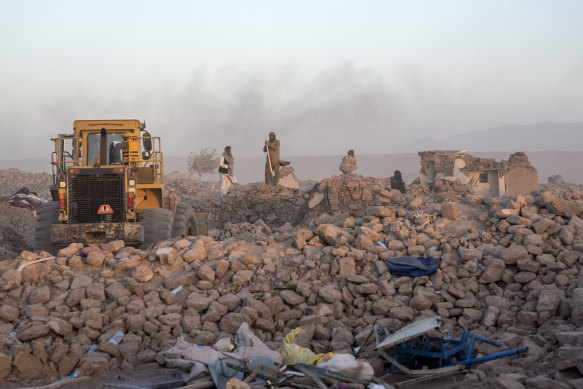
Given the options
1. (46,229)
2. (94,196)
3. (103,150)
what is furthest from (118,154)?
(46,229)

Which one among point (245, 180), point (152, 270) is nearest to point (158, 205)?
point (152, 270)

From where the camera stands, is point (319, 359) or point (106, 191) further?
point (106, 191)

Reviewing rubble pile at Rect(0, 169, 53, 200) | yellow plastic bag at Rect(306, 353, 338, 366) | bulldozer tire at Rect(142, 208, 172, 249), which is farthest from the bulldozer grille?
rubble pile at Rect(0, 169, 53, 200)

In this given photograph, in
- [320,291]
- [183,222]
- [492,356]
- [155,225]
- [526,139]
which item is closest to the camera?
[492,356]

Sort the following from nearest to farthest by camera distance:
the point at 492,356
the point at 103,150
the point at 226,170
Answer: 1. the point at 492,356
2. the point at 103,150
3. the point at 226,170

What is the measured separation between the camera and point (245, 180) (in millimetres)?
81375

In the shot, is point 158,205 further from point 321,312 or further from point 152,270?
point 321,312

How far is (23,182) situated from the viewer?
3312cm

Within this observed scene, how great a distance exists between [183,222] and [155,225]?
1.20 m

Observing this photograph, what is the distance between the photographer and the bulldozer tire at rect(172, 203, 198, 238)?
33.7 feet

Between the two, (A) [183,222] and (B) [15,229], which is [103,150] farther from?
(B) [15,229]

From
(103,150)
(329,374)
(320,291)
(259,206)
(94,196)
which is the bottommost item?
(329,374)

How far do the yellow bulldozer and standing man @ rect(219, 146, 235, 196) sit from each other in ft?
24.6

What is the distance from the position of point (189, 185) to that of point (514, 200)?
71.3 feet
